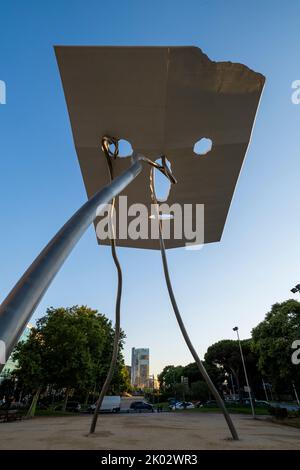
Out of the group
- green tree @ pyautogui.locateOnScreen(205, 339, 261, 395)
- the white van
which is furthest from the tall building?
the white van

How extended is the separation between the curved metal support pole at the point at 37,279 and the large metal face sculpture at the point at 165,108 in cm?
457

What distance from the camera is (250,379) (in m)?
46.4

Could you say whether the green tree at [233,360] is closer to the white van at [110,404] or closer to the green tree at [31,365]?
the white van at [110,404]

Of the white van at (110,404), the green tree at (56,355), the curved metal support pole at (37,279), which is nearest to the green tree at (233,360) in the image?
the white van at (110,404)

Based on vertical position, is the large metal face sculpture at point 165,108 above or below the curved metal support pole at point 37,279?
above

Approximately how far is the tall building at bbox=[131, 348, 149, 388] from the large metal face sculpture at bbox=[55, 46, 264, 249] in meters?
145

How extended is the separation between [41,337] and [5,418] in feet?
23.8

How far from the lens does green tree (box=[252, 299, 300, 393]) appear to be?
21.0m

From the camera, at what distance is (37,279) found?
282cm

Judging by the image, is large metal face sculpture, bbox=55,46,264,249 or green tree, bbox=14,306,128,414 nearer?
large metal face sculpture, bbox=55,46,264,249

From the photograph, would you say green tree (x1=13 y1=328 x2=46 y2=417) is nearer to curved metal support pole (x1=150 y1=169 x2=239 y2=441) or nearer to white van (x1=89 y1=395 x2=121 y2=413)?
white van (x1=89 y1=395 x2=121 y2=413)

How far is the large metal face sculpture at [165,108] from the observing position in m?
7.14

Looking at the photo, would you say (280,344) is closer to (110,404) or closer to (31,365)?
(31,365)

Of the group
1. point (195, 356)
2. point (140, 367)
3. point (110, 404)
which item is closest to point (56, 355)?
point (110, 404)
